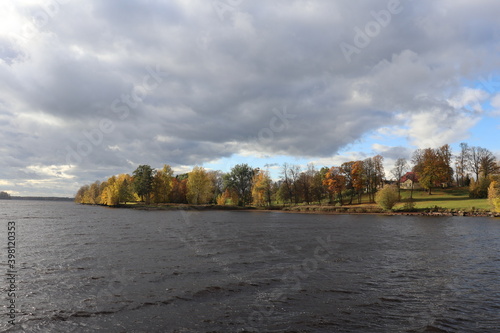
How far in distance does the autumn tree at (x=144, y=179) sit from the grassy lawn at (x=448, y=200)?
9990 centimetres

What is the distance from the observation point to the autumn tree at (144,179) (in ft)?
431

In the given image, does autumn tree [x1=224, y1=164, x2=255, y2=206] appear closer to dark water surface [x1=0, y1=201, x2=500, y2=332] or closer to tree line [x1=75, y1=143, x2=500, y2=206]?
tree line [x1=75, y1=143, x2=500, y2=206]

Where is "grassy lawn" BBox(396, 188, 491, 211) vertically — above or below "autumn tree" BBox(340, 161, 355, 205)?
below

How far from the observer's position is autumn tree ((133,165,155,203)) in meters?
131

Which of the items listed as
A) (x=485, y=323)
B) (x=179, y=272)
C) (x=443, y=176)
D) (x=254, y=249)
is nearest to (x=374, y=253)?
(x=254, y=249)

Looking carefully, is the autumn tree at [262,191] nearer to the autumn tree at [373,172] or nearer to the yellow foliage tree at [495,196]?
the autumn tree at [373,172]

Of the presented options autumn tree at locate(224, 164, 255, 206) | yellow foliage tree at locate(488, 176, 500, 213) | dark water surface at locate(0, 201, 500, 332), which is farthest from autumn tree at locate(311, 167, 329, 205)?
dark water surface at locate(0, 201, 500, 332)

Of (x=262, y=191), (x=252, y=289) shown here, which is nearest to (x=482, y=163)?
(x=262, y=191)

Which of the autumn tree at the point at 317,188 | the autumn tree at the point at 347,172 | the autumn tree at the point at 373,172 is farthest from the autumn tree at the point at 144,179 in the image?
the autumn tree at the point at 373,172

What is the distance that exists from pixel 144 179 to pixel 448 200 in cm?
11723

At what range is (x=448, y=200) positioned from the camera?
321 ft

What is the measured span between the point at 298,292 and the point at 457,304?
7912mm

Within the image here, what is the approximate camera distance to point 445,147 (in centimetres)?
13100

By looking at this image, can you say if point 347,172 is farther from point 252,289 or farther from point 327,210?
point 252,289
